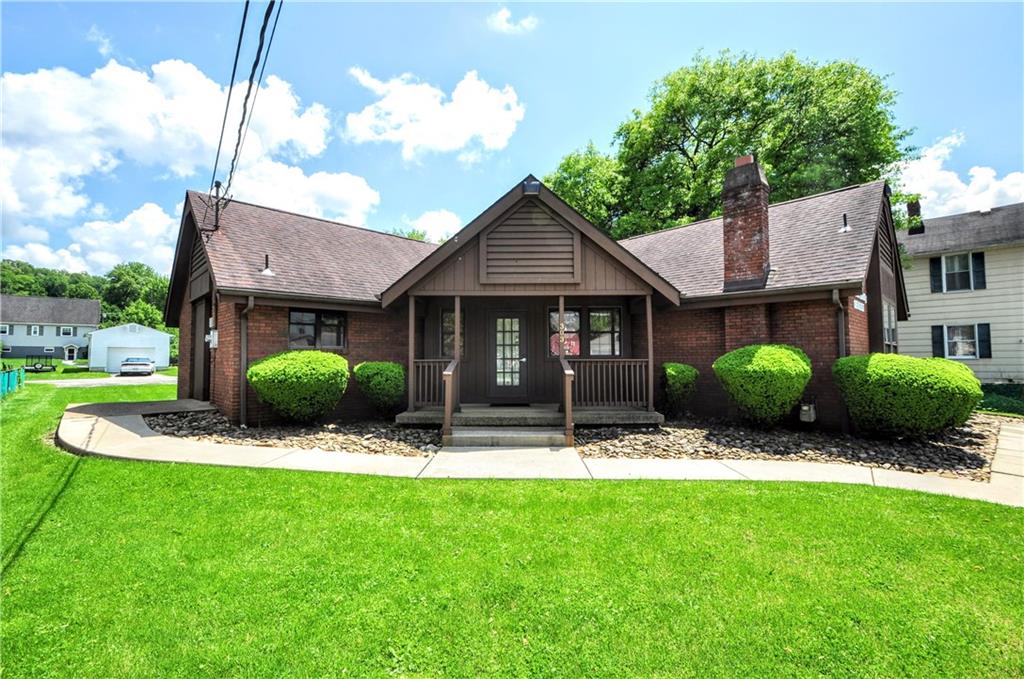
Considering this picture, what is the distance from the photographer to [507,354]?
1080 centimetres

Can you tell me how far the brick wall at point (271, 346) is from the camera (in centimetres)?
921

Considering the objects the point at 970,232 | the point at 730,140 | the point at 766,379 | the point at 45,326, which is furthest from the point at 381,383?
the point at 45,326

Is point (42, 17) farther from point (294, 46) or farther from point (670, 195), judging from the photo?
point (670, 195)

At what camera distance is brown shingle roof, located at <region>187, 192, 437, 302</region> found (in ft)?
30.8

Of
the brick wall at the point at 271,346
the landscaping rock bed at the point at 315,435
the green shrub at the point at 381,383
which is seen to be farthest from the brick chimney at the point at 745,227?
the brick wall at the point at 271,346

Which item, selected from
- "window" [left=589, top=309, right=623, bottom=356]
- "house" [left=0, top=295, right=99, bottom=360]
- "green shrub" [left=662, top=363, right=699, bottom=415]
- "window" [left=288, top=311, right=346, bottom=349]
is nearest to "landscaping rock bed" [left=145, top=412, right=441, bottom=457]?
"window" [left=288, top=311, right=346, bottom=349]

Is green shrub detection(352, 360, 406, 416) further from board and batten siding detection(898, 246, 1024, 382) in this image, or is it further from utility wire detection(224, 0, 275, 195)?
board and batten siding detection(898, 246, 1024, 382)

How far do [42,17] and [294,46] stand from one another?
3.54 m

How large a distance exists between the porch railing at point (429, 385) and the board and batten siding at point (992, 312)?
1869 centimetres

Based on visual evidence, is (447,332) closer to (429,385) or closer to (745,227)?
(429,385)

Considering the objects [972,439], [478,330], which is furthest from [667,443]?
[972,439]

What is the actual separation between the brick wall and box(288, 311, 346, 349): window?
18 cm

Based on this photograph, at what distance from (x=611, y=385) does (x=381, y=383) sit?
16.4 ft

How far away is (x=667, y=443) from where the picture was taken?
774cm
